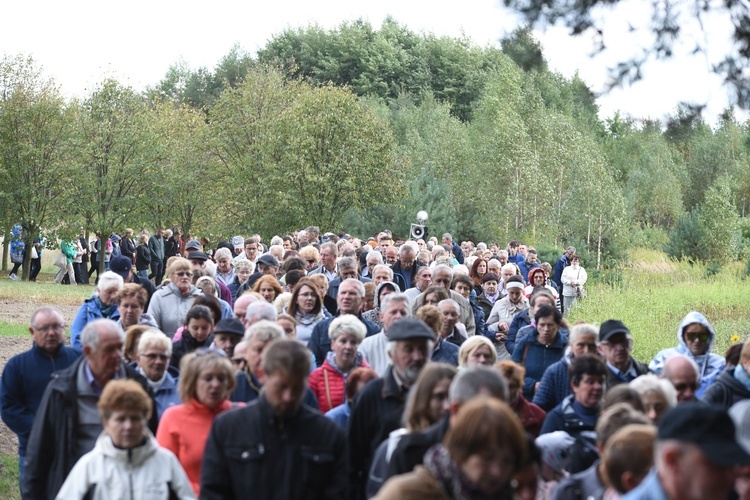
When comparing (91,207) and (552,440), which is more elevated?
(91,207)

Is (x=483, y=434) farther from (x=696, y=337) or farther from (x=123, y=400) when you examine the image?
(x=696, y=337)

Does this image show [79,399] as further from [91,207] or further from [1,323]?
[91,207]

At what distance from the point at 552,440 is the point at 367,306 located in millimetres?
6924

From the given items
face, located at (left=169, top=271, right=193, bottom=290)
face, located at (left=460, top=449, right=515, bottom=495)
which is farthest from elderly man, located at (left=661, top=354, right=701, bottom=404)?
face, located at (left=169, top=271, right=193, bottom=290)

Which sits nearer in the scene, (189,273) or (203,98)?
(189,273)

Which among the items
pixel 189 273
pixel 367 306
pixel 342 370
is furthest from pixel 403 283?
pixel 342 370

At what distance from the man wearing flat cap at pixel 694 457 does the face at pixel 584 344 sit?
476 centimetres

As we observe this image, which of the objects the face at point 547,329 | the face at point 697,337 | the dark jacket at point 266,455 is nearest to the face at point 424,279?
the face at point 547,329

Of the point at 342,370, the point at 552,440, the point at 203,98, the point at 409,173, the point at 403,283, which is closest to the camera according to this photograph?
Result: the point at 552,440

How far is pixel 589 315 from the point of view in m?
24.9

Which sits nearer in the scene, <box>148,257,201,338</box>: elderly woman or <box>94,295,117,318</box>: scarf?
<box>94,295,117,318</box>: scarf

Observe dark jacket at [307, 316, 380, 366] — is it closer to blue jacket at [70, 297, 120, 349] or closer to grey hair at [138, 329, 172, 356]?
blue jacket at [70, 297, 120, 349]

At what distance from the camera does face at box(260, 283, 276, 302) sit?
1266 cm

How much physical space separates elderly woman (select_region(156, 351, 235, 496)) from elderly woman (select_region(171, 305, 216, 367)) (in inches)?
112
